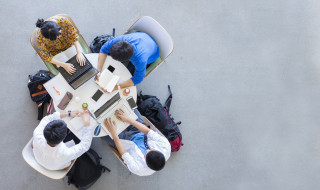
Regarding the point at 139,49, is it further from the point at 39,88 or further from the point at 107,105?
the point at 39,88

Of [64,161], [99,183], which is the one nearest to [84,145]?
[64,161]

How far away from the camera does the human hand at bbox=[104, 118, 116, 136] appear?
200 cm

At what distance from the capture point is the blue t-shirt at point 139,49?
6.47 ft

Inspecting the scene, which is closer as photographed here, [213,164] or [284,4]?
[213,164]

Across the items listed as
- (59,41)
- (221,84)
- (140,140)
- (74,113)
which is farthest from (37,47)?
(221,84)

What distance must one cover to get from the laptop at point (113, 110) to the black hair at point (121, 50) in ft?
1.17

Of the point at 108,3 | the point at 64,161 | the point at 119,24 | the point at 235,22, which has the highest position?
the point at 108,3

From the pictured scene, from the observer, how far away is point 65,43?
210cm

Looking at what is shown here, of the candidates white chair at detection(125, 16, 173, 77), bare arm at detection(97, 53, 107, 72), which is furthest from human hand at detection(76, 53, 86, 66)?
white chair at detection(125, 16, 173, 77)

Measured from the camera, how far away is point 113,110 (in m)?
2.03

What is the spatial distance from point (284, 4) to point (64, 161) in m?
3.24

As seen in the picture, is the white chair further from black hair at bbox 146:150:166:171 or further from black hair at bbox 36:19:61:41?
black hair at bbox 146:150:166:171

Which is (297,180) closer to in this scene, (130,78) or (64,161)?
(130,78)

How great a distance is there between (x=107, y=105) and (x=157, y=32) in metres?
0.82
